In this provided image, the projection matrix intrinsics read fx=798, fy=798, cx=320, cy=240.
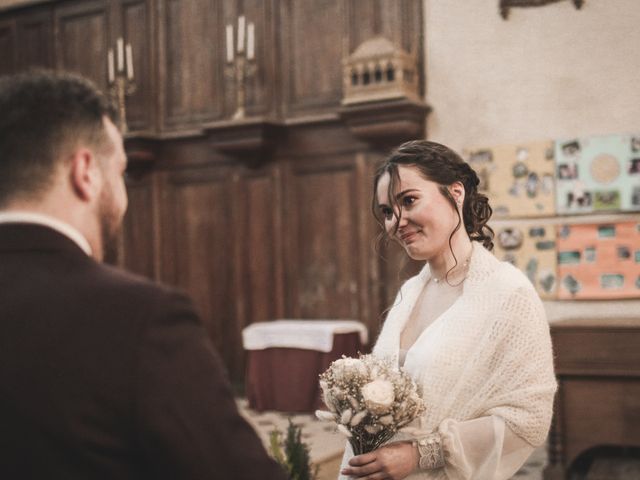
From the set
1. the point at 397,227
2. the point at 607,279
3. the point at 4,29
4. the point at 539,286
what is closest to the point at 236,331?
the point at 539,286

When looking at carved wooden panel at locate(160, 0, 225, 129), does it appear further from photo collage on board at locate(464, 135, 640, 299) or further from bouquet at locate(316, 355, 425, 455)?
bouquet at locate(316, 355, 425, 455)

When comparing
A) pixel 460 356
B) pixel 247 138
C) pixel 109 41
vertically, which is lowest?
pixel 460 356

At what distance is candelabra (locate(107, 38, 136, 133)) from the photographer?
832 centimetres

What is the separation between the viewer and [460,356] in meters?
1.96

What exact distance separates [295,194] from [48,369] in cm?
673

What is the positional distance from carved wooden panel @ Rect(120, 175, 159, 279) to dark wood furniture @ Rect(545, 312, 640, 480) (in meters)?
4.81

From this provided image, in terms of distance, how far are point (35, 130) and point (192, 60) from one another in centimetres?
735

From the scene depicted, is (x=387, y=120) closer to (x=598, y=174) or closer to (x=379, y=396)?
(x=598, y=174)

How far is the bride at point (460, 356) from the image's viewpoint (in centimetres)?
192

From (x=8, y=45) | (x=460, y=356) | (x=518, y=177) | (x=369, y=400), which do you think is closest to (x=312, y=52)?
(x=518, y=177)

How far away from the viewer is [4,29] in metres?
9.38

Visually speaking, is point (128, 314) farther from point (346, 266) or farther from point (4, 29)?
point (4, 29)

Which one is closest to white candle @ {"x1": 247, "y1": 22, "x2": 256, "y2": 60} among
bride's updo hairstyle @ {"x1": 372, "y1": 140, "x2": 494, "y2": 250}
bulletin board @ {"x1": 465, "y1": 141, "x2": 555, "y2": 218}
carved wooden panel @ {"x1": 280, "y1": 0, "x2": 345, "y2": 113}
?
carved wooden panel @ {"x1": 280, "y1": 0, "x2": 345, "y2": 113}

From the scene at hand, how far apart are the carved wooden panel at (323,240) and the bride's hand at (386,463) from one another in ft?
17.6
